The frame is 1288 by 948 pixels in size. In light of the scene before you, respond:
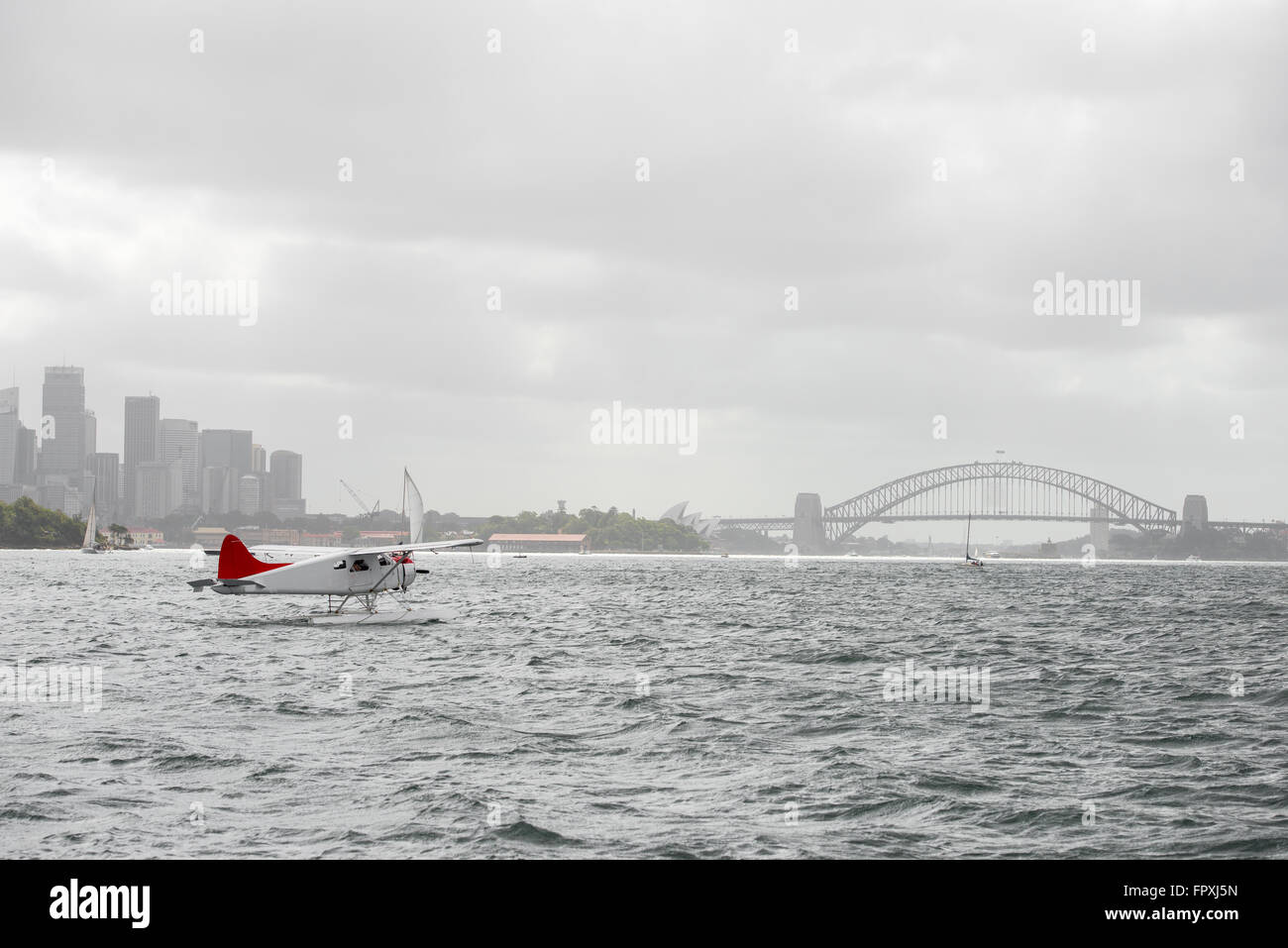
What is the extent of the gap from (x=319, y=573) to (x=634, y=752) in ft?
87.2

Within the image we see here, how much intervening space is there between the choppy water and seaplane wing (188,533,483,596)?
532cm

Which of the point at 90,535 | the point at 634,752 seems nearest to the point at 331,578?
the point at 634,752

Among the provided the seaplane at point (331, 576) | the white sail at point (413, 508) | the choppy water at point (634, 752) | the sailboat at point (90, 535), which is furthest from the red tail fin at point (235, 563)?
the sailboat at point (90, 535)

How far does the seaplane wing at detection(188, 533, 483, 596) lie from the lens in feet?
123

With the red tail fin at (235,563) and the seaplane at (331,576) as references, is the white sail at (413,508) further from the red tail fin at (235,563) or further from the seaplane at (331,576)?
the red tail fin at (235,563)

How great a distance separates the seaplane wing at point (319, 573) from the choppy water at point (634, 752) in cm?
532

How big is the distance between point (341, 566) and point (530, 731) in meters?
24.4

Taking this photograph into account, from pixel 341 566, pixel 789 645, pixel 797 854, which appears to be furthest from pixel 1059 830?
pixel 341 566

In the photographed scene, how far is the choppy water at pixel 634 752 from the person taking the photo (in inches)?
405

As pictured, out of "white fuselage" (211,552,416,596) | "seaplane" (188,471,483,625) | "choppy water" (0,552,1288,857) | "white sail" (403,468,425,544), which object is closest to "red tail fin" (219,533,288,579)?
"seaplane" (188,471,483,625)

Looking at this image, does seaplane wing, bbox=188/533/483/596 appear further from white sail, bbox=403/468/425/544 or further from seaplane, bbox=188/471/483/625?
white sail, bbox=403/468/425/544
